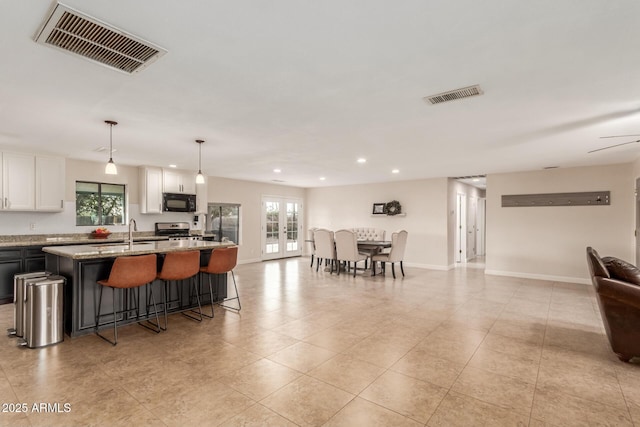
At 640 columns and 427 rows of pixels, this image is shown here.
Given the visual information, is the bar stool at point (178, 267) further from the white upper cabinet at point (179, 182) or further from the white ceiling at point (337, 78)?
the white upper cabinet at point (179, 182)

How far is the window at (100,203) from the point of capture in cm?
612

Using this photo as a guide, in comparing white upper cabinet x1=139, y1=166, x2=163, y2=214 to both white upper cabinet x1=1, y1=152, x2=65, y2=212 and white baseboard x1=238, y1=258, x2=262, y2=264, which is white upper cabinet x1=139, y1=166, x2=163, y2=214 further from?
white baseboard x1=238, y1=258, x2=262, y2=264

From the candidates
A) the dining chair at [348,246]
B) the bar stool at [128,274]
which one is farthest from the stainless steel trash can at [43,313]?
the dining chair at [348,246]

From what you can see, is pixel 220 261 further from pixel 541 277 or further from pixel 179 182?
pixel 541 277

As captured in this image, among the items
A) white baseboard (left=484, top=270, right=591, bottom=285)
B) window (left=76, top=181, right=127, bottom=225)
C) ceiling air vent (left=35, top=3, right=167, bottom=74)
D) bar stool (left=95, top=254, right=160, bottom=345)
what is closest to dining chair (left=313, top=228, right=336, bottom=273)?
white baseboard (left=484, top=270, right=591, bottom=285)

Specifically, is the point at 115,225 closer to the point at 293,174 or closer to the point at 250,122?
the point at 293,174

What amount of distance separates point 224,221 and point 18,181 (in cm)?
414

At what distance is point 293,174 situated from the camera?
765 centimetres

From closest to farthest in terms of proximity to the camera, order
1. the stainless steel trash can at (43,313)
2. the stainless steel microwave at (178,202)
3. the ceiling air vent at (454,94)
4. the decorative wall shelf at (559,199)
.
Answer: the ceiling air vent at (454,94), the stainless steel trash can at (43,313), the decorative wall shelf at (559,199), the stainless steel microwave at (178,202)

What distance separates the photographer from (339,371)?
2.70 metres

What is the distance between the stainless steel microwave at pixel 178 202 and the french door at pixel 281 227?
8.20ft

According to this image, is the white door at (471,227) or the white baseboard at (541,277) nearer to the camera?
the white baseboard at (541,277)

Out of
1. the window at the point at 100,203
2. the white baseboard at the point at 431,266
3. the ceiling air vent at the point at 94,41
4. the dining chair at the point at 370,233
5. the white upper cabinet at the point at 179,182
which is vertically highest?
the ceiling air vent at the point at 94,41

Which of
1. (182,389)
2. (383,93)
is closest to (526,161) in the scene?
(383,93)
